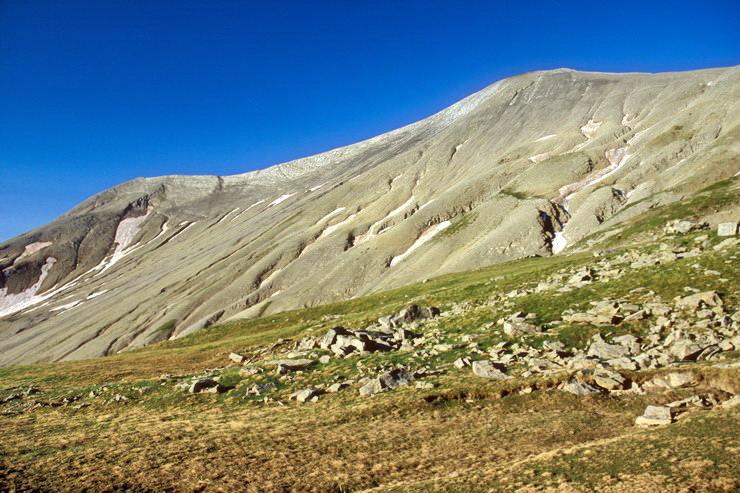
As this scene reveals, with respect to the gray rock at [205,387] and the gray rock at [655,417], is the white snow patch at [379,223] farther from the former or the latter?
the gray rock at [655,417]

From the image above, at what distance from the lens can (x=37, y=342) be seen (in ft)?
442

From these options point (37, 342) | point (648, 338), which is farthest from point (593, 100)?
point (37, 342)

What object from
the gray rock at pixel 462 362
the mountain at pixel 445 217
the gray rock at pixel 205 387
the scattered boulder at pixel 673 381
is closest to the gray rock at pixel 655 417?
the scattered boulder at pixel 673 381

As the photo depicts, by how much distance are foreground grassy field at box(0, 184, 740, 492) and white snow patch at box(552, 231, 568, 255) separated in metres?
52.6

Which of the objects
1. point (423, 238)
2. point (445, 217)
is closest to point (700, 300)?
point (423, 238)

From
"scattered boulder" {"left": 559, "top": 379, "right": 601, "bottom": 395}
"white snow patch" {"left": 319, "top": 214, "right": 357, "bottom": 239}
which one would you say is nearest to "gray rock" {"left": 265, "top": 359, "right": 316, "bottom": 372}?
"scattered boulder" {"left": 559, "top": 379, "right": 601, "bottom": 395}

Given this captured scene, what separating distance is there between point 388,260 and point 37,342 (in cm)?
11668

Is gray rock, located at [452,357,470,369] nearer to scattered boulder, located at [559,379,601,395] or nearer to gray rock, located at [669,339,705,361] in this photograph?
scattered boulder, located at [559,379,601,395]

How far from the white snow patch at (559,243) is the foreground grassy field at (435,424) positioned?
173ft

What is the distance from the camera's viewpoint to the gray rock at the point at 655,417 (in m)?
14.3

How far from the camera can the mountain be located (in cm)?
8912

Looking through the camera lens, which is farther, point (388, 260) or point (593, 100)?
point (593, 100)

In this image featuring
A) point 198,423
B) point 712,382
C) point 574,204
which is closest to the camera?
point 712,382

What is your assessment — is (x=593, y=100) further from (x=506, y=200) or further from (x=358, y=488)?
(x=358, y=488)
